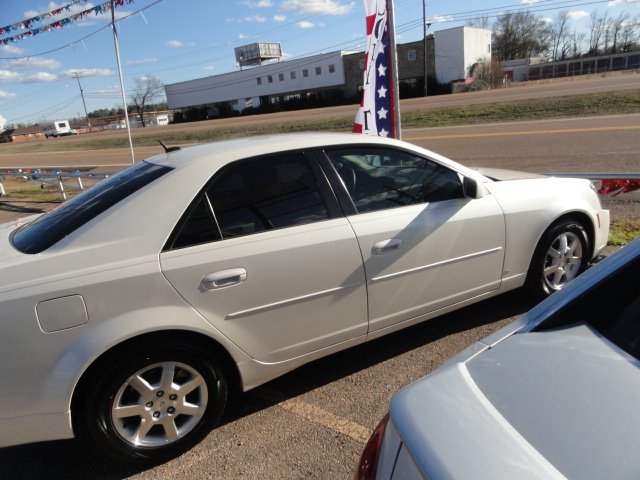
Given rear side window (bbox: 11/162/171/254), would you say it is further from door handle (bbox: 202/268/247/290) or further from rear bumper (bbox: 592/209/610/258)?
rear bumper (bbox: 592/209/610/258)

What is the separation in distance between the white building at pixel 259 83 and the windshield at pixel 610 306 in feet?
236

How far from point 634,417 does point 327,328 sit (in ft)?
6.05

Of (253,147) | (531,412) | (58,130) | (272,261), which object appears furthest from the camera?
(58,130)

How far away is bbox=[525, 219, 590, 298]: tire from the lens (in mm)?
3846

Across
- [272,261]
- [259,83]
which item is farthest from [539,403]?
[259,83]

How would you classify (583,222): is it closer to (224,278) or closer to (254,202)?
(254,202)

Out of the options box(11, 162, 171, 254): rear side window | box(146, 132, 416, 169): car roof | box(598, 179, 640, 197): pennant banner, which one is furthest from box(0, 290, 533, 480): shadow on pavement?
box(598, 179, 640, 197): pennant banner

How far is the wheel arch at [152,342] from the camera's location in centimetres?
240

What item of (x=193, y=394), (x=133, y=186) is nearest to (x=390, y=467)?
(x=193, y=394)

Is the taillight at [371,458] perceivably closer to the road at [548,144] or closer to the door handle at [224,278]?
the door handle at [224,278]

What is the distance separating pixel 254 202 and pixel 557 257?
258 cm

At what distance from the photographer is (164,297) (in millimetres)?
2482

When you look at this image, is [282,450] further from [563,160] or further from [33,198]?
[33,198]

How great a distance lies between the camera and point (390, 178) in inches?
134
